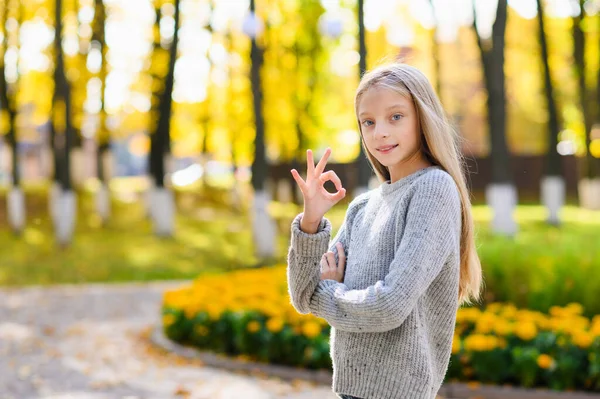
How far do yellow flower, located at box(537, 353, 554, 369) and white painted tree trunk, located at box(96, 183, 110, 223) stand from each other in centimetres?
1564

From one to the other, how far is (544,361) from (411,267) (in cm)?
399

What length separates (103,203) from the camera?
19.8m

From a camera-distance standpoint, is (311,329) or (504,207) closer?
(311,329)

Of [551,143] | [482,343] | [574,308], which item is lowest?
[482,343]

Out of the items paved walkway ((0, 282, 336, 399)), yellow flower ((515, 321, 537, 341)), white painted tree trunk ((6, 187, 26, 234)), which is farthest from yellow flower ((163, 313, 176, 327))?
white painted tree trunk ((6, 187, 26, 234))

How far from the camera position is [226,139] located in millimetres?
26516

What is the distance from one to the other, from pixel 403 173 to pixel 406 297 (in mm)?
410

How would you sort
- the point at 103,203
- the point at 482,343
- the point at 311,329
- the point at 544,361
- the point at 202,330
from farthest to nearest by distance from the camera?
1. the point at 103,203
2. the point at 202,330
3. the point at 311,329
4. the point at 482,343
5. the point at 544,361

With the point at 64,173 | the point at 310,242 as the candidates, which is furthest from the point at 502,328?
the point at 64,173

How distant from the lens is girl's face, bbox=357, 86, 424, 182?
2.05 meters

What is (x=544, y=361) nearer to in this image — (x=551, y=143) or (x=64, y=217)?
(x=64, y=217)

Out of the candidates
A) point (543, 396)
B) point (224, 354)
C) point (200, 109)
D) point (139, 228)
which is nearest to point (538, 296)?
point (543, 396)

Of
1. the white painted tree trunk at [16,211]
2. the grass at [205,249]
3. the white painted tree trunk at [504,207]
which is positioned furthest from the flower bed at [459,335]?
the white painted tree trunk at [16,211]

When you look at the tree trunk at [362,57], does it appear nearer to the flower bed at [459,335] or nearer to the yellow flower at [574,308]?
the flower bed at [459,335]
